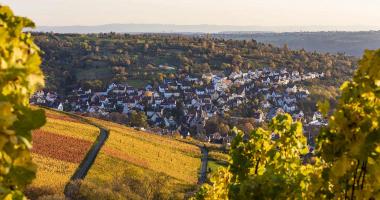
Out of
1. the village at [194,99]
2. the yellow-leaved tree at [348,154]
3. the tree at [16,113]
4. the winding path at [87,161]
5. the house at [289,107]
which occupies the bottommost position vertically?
the house at [289,107]

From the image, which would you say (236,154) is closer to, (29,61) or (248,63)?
(29,61)

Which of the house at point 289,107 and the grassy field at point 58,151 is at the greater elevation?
the grassy field at point 58,151

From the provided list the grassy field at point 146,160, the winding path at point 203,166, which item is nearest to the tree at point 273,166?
the grassy field at point 146,160

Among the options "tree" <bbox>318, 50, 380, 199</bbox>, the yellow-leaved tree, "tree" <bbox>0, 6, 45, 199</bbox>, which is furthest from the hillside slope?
"tree" <bbox>0, 6, 45, 199</bbox>

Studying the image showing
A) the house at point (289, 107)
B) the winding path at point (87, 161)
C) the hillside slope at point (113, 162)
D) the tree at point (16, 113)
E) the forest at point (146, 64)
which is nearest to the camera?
the tree at point (16, 113)

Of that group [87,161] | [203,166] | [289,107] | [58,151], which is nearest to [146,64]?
[289,107]

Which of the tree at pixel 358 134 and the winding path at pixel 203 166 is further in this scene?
the winding path at pixel 203 166

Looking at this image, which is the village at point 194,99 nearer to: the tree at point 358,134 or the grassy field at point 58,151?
the grassy field at point 58,151
